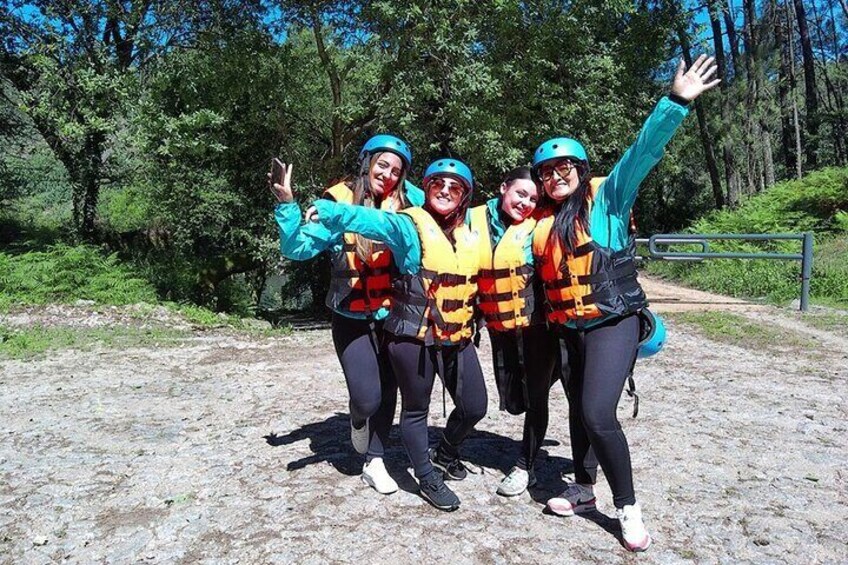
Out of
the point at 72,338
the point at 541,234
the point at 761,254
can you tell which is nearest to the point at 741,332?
the point at 761,254

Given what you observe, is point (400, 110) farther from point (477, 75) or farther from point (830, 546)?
point (830, 546)

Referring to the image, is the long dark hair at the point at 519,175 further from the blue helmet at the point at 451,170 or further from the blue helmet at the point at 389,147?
the blue helmet at the point at 389,147

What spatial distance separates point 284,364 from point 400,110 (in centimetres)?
510

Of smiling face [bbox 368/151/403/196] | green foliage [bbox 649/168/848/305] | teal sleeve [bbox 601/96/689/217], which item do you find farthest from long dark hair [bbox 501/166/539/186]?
green foliage [bbox 649/168/848/305]

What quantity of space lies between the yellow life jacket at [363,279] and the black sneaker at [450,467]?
3.56 feet

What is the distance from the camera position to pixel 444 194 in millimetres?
3430

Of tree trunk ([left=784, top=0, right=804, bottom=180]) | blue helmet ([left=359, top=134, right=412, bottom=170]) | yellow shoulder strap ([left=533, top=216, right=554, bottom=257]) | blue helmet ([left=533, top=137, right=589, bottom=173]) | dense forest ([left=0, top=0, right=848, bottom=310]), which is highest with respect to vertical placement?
tree trunk ([left=784, top=0, right=804, bottom=180])

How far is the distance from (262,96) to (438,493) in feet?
34.8

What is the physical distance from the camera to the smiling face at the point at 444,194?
3422 mm

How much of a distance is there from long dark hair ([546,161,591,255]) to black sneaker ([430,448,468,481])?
1607 millimetres

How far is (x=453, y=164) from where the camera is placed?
11.2ft

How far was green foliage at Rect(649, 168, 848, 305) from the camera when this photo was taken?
11.6 m

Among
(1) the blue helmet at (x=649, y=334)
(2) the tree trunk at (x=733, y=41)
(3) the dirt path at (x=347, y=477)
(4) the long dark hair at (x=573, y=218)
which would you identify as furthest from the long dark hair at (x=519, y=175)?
(2) the tree trunk at (x=733, y=41)

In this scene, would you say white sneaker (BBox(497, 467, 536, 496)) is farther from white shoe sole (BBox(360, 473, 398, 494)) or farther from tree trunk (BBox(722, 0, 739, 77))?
tree trunk (BBox(722, 0, 739, 77))
